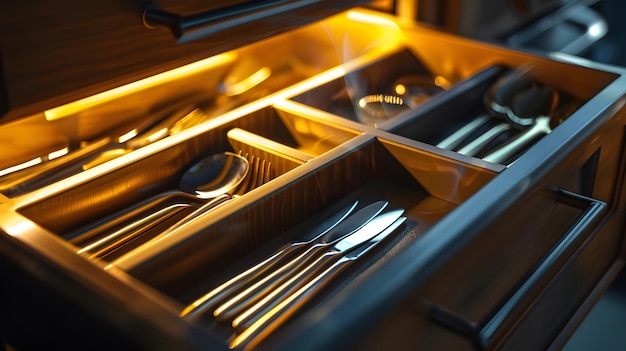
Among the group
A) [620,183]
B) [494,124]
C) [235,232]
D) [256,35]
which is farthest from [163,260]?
[620,183]

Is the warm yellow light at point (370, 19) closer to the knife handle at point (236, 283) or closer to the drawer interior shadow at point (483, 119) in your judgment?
the drawer interior shadow at point (483, 119)

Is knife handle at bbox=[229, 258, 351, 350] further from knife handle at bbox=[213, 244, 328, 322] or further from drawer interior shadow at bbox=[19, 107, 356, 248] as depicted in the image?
drawer interior shadow at bbox=[19, 107, 356, 248]

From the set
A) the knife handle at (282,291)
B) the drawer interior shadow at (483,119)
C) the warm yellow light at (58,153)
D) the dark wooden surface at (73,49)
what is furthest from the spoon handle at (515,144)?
the warm yellow light at (58,153)

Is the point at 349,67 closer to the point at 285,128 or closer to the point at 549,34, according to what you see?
the point at 285,128

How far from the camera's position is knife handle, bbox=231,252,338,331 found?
2.12 feet

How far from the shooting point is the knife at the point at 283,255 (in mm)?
663

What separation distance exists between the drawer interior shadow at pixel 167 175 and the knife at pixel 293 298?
16 cm

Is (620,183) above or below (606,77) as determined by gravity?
below

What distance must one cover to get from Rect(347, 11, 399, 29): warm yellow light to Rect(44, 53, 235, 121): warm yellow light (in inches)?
9.9

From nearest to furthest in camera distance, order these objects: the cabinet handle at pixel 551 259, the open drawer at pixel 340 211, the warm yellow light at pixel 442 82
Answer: the open drawer at pixel 340 211 < the cabinet handle at pixel 551 259 < the warm yellow light at pixel 442 82

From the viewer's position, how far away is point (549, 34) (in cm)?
140

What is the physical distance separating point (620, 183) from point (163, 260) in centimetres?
74

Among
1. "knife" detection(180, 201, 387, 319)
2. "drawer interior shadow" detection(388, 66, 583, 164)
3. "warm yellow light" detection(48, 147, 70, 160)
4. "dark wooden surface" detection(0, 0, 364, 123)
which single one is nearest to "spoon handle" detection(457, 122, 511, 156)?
"drawer interior shadow" detection(388, 66, 583, 164)

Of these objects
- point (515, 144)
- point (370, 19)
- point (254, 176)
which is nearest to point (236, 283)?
point (254, 176)
